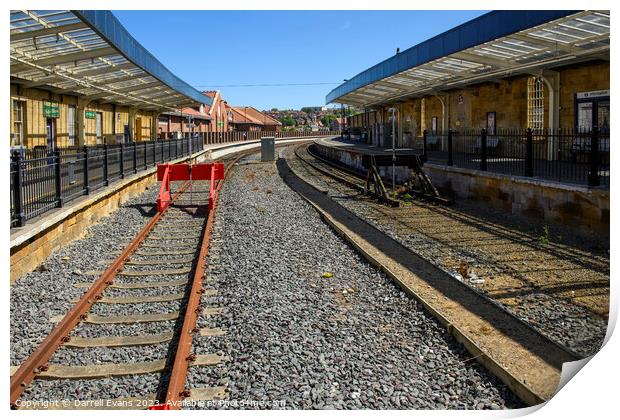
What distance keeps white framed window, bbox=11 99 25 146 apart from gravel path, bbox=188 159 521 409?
11194 millimetres

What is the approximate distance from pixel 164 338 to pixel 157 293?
169cm

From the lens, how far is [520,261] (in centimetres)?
924

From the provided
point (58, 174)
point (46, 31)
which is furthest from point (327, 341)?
point (46, 31)

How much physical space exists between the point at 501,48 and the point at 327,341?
1436 centimetres

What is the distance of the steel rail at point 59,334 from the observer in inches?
188

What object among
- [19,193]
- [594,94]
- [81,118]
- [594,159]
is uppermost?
[81,118]

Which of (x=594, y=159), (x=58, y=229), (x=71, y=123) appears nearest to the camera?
(x=58, y=229)

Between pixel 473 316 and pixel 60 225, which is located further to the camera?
pixel 60 225

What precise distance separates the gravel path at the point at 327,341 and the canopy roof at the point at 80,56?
22.9 feet

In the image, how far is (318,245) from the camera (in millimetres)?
10289

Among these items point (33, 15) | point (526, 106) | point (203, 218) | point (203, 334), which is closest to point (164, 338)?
point (203, 334)

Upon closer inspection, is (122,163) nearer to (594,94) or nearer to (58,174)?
(58,174)

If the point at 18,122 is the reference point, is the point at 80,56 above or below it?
above

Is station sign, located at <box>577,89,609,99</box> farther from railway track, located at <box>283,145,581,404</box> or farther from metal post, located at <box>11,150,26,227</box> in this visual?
metal post, located at <box>11,150,26,227</box>
